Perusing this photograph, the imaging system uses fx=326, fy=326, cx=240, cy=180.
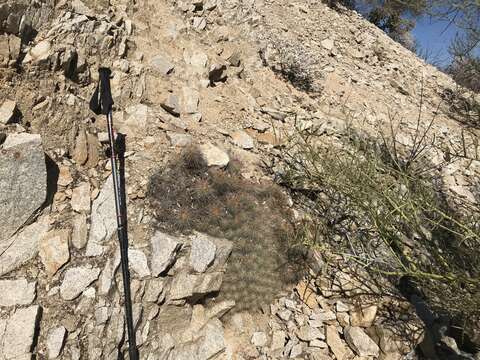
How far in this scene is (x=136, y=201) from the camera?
3844 millimetres

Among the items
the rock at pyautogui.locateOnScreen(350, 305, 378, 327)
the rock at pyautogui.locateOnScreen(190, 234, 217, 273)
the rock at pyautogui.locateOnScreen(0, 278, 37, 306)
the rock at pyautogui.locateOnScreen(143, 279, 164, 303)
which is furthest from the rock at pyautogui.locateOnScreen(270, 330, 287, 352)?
the rock at pyautogui.locateOnScreen(0, 278, 37, 306)

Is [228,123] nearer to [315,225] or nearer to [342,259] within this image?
[315,225]

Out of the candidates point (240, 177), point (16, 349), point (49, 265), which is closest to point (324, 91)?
point (240, 177)

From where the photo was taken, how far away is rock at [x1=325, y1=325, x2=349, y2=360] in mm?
3585

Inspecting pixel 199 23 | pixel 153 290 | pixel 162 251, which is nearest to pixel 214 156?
pixel 162 251

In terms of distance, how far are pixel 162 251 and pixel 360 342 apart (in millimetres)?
2393

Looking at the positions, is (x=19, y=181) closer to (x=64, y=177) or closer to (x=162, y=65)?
(x=64, y=177)

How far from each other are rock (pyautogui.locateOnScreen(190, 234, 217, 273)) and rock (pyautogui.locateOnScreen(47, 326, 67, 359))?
135 cm

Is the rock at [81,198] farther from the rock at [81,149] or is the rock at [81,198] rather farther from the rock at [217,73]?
the rock at [217,73]

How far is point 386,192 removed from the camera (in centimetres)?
A: 316

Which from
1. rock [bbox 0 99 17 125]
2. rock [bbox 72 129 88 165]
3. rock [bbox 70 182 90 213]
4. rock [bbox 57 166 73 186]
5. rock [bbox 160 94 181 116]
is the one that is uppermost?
rock [bbox 160 94 181 116]

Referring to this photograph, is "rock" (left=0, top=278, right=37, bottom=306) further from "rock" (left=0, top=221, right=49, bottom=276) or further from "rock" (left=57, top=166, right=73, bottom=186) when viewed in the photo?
"rock" (left=57, top=166, right=73, bottom=186)

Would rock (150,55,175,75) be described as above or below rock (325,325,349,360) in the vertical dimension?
above

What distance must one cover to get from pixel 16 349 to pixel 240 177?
3.08m
